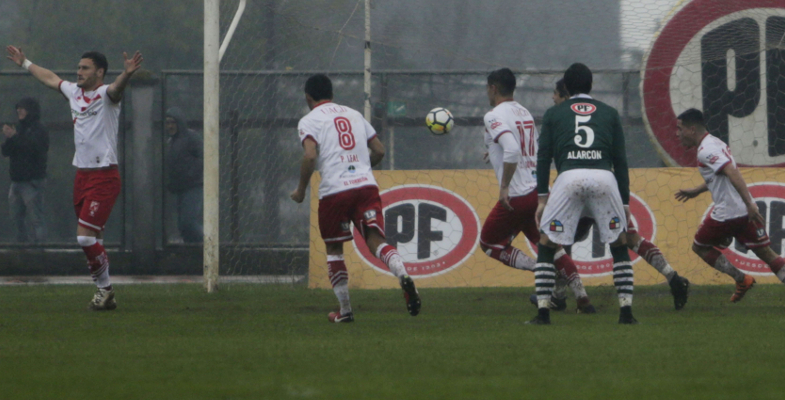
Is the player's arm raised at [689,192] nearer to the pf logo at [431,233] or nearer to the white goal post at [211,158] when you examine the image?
the pf logo at [431,233]

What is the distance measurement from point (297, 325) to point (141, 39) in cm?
1174

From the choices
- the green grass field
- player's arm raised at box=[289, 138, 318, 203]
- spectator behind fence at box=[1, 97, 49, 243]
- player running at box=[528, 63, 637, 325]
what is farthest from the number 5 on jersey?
spectator behind fence at box=[1, 97, 49, 243]

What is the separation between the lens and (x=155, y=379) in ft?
14.9

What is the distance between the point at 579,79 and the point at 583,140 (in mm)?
447

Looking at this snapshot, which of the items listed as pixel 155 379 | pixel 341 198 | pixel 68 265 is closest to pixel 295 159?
pixel 68 265

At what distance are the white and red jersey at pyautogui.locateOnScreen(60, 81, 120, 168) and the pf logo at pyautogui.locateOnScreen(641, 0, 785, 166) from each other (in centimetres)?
578

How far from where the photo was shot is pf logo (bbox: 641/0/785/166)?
10.7m

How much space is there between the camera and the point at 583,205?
6652 millimetres

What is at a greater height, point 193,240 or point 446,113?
point 446,113

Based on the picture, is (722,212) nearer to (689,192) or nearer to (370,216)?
(689,192)

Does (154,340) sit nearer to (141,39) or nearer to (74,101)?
(74,101)

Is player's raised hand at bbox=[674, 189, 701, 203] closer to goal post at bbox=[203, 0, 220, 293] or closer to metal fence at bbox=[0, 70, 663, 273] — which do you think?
metal fence at bbox=[0, 70, 663, 273]

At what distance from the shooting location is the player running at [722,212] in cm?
851

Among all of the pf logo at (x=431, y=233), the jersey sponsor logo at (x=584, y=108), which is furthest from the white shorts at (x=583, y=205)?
the pf logo at (x=431, y=233)
